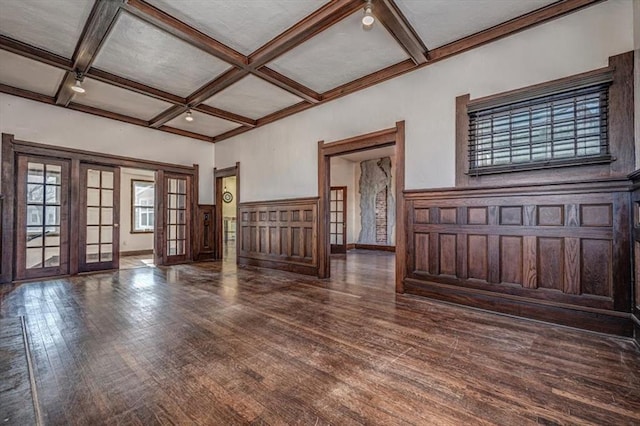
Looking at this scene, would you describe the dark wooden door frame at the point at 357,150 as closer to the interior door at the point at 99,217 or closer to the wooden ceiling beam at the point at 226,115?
the wooden ceiling beam at the point at 226,115

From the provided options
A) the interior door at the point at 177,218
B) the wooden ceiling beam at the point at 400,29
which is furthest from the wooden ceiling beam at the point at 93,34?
the interior door at the point at 177,218

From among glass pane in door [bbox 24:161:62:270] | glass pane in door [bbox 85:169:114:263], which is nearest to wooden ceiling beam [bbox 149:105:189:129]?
glass pane in door [bbox 85:169:114:263]

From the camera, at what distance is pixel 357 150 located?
4.47 m

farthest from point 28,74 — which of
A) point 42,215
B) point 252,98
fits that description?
point 252,98

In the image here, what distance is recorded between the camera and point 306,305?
10.9 feet

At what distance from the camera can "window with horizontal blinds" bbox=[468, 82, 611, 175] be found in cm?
261

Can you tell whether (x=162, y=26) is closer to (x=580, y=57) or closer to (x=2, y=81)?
(x=2, y=81)

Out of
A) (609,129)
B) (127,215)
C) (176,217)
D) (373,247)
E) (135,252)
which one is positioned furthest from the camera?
(373,247)

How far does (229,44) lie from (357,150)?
7.49 feet

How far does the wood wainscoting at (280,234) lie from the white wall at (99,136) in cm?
176

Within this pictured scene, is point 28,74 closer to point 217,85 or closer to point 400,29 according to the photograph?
point 217,85

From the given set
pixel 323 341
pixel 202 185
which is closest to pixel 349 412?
pixel 323 341

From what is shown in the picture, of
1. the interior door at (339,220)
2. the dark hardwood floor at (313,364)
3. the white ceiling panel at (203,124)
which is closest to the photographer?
the dark hardwood floor at (313,364)

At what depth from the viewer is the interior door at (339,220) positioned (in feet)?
27.5
